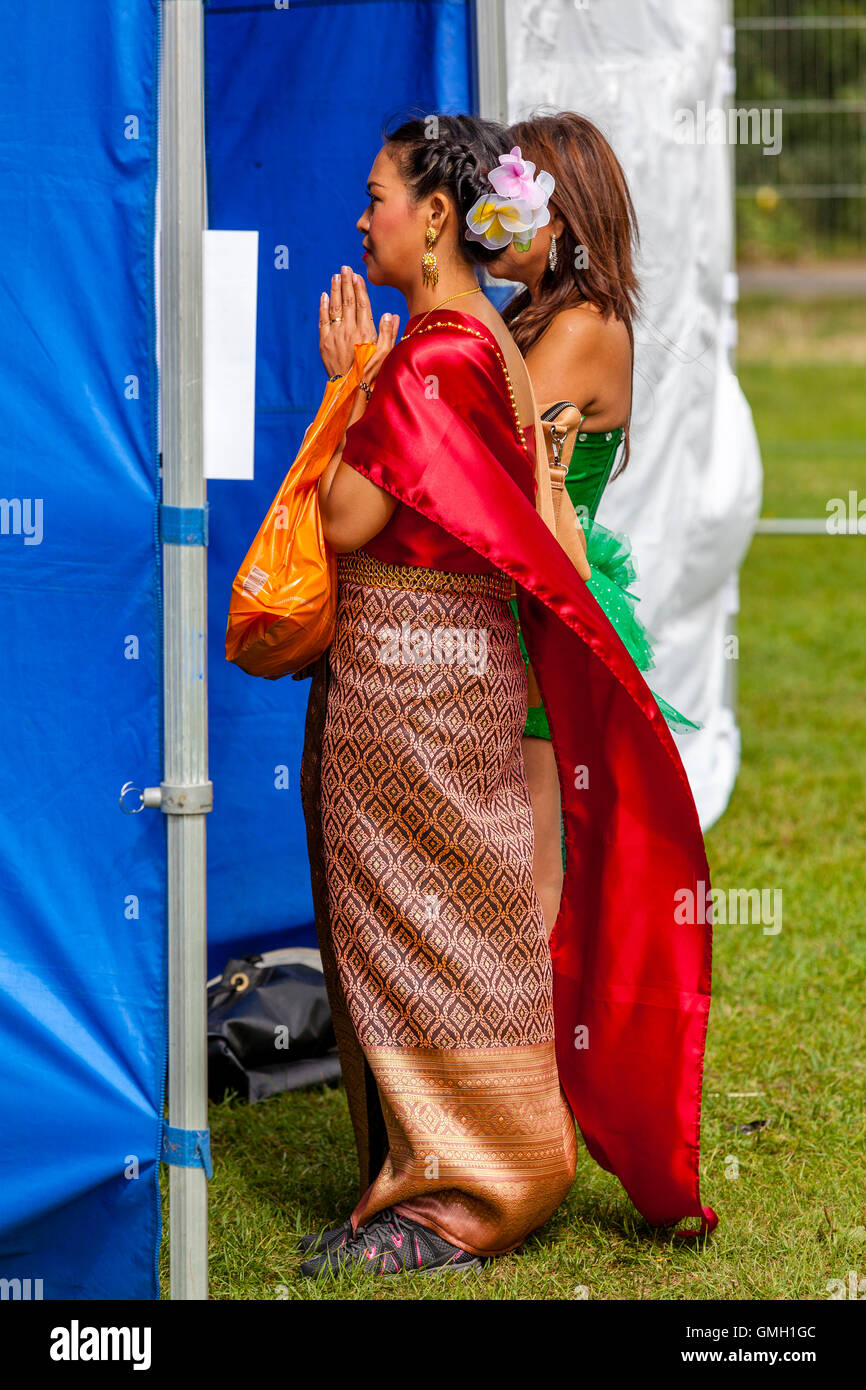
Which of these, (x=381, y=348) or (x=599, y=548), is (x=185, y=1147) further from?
(x=599, y=548)

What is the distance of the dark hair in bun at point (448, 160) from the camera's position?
110 inches

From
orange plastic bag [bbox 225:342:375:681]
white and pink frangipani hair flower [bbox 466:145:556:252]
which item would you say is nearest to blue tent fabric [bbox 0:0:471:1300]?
orange plastic bag [bbox 225:342:375:681]

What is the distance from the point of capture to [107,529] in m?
2.62

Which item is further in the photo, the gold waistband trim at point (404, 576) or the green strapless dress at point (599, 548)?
the green strapless dress at point (599, 548)

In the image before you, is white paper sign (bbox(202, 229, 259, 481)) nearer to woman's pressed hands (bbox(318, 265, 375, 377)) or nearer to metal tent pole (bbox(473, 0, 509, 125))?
woman's pressed hands (bbox(318, 265, 375, 377))

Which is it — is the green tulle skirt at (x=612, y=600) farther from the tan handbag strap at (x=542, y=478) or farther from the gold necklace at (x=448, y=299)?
the gold necklace at (x=448, y=299)

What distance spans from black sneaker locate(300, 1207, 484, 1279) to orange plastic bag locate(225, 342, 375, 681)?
3.25 feet

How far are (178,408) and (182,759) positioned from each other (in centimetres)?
52

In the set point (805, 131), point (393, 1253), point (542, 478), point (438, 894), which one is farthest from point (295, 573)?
point (805, 131)

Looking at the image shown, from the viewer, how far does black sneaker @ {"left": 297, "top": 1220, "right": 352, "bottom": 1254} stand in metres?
3.09

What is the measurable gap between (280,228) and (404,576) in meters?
1.62

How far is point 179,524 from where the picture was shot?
260 cm

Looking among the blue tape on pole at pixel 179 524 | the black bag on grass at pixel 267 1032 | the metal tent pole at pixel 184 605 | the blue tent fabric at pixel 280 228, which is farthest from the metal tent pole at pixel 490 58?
the black bag on grass at pixel 267 1032

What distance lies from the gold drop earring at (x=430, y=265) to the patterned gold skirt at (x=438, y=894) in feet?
1.50
